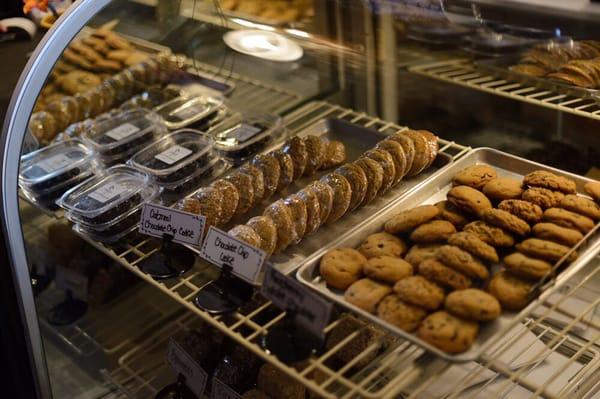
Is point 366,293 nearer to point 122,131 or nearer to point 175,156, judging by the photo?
point 175,156

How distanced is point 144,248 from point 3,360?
1.30 ft

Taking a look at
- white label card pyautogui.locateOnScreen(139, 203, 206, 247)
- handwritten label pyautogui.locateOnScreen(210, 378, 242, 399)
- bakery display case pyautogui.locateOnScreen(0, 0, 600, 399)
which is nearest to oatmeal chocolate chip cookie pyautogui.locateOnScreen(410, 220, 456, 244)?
bakery display case pyautogui.locateOnScreen(0, 0, 600, 399)

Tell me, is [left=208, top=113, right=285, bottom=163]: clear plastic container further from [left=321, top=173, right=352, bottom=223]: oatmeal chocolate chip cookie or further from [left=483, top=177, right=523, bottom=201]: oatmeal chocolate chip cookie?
[left=483, top=177, right=523, bottom=201]: oatmeal chocolate chip cookie

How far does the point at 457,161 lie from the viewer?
1.50 m

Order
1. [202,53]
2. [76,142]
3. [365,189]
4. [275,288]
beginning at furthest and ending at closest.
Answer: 1. [202,53]
2. [76,142]
3. [365,189]
4. [275,288]

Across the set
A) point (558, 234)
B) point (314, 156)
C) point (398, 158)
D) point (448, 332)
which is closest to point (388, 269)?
point (448, 332)

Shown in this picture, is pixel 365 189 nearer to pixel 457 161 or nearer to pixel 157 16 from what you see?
pixel 457 161

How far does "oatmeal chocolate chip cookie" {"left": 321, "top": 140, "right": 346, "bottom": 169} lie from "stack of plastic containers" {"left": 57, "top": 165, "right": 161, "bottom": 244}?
0.36m

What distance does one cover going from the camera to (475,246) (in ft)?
3.90

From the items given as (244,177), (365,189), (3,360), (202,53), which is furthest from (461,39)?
(3,360)

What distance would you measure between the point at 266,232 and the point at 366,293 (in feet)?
0.85

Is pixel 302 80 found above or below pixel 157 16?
below

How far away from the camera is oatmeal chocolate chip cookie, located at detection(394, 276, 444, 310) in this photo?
113cm

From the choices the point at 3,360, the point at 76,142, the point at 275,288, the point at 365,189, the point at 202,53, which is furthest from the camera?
the point at 202,53
